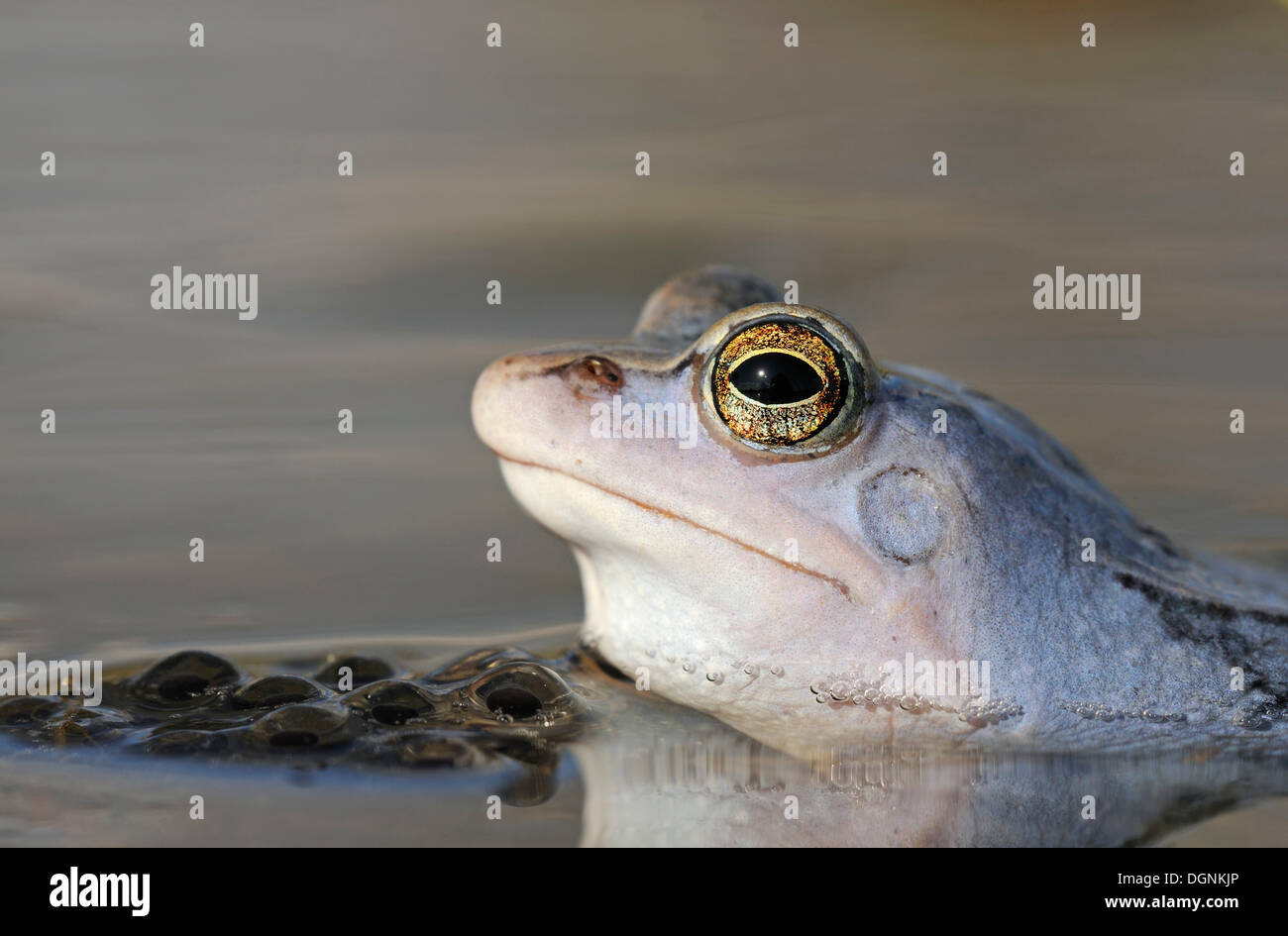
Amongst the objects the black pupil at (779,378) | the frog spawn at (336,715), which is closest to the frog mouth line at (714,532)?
the black pupil at (779,378)

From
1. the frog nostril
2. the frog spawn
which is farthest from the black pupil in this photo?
the frog spawn

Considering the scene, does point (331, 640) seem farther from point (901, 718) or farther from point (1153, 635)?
point (1153, 635)

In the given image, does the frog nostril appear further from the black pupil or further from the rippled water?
the rippled water

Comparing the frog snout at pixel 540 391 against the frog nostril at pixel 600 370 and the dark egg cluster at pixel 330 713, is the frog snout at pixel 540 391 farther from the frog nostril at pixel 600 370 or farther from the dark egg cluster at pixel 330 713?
the dark egg cluster at pixel 330 713

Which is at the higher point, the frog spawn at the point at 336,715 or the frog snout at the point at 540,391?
the frog snout at the point at 540,391

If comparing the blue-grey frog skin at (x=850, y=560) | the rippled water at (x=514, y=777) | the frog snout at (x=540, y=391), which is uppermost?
the frog snout at (x=540, y=391)

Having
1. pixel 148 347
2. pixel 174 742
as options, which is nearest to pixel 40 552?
pixel 174 742
